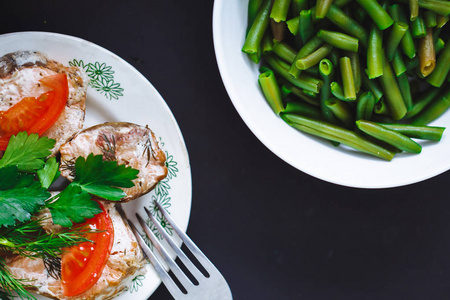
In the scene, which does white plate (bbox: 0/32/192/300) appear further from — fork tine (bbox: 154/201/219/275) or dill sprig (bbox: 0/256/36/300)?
dill sprig (bbox: 0/256/36/300)

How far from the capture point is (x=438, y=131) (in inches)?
82.0

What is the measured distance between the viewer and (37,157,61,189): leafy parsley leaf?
2.02 metres

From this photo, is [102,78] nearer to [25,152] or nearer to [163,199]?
[25,152]

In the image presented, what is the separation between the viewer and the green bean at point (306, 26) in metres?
1.94

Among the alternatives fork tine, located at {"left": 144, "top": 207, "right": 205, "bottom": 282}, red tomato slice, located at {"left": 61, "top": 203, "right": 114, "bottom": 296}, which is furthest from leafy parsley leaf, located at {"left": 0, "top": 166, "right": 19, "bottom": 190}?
fork tine, located at {"left": 144, "top": 207, "right": 205, "bottom": 282}

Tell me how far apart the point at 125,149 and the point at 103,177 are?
0.18m

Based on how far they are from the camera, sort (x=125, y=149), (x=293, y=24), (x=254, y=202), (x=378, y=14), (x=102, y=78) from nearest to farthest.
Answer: (x=378, y=14) → (x=293, y=24) → (x=125, y=149) → (x=102, y=78) → (x=254, y=202)

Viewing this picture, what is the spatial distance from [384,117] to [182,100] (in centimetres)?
96

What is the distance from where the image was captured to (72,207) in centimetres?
198

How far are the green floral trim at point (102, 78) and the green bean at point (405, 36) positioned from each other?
1.23 meters

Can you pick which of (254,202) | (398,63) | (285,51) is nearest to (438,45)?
(398,63)

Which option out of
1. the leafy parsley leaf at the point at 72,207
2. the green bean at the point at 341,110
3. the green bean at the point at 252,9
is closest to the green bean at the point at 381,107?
the green bean at the point at 341,110

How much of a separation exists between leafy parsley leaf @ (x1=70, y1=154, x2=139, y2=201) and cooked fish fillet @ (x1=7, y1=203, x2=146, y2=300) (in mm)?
176

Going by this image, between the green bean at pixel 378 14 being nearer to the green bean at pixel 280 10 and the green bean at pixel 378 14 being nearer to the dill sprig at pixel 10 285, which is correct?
the green bean at pixel 280 10
